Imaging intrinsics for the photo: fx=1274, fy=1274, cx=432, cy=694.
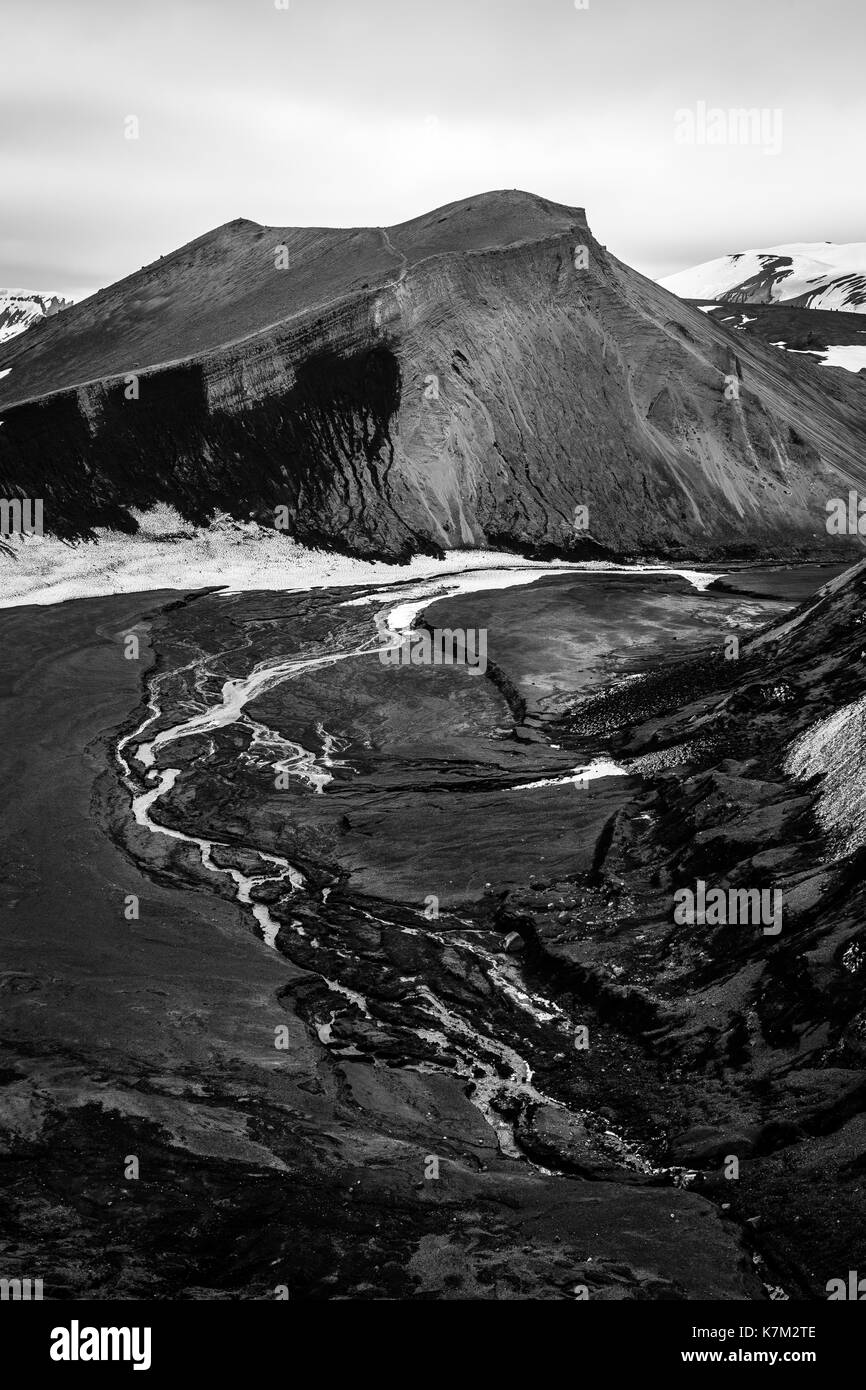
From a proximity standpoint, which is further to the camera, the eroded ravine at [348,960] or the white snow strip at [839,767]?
the white snow strip at [839,767]

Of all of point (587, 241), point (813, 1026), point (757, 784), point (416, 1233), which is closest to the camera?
point (416, 1233)

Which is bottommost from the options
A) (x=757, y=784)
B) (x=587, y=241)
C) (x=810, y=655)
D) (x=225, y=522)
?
(x=757, y=784)

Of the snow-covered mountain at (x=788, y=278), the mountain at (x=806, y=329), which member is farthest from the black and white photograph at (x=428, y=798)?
the snow-covered mountain at (x=788, y=278)

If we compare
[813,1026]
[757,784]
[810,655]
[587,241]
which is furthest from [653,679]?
[587,241]

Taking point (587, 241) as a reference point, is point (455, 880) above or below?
below

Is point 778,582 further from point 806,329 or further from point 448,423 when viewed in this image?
point 806,329

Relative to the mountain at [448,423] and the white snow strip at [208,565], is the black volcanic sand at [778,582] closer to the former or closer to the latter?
the white snow strip at [208,565]

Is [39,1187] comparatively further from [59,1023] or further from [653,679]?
[653,679]
